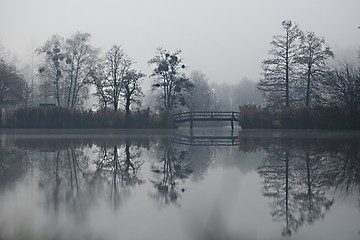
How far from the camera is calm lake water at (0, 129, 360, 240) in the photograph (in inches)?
270

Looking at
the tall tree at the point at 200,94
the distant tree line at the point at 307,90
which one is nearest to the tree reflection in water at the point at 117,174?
the distant tree line at the point at 307,90

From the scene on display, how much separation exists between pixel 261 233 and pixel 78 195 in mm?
4653

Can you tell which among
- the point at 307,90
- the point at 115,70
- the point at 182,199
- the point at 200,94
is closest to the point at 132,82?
the point at 115,70

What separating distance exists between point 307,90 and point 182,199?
131 feet

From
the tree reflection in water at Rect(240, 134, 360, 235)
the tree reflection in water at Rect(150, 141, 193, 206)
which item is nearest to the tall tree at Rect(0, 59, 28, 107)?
the tree reflection in water at Rect(150, 141, 193, 206)

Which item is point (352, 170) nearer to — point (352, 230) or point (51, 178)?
point (352, 230)

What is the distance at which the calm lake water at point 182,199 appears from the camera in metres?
6.87

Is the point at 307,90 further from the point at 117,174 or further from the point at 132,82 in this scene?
the point at 117,174

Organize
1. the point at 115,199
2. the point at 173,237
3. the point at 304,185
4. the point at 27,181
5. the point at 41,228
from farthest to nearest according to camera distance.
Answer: the point at 27,181, the point at 304,185, the point at 115,199, the point at 41,228, the point at 173,237

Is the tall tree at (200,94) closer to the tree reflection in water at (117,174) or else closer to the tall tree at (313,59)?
the tall tree at (313,59)

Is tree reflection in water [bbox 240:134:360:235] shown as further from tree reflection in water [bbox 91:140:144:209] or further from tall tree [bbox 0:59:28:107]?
tall tree [bbox 0:59:28:107]

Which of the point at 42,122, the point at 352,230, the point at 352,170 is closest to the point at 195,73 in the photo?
the point at 42,122

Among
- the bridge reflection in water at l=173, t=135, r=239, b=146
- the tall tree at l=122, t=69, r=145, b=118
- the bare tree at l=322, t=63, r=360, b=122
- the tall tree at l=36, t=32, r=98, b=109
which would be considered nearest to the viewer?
the bridge reflection in water at l=173, t=135, r=239, b=146

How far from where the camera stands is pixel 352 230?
22.4 ft
